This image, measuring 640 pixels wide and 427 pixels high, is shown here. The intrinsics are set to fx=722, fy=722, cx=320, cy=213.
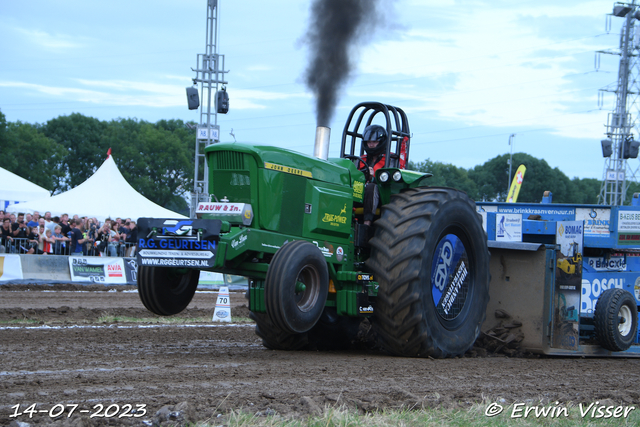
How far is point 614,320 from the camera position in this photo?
28.8ft

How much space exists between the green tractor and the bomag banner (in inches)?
475

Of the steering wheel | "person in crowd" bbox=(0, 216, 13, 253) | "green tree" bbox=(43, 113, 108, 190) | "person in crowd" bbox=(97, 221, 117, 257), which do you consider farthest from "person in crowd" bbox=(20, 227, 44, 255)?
"green tree" bbox=(43, 113, 108, 190)

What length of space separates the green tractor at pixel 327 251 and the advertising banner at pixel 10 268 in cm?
1168

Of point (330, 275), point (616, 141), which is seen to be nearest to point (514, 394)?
point (330, 275)

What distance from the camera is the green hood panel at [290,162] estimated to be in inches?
275

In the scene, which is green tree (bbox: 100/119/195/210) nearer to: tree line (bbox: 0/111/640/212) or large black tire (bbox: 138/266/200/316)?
tree line (bbox: 0/111/640/212)

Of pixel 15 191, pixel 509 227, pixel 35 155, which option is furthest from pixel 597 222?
pixel 35 155

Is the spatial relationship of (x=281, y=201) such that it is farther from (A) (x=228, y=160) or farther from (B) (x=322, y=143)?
(B) (x=322, y=143)

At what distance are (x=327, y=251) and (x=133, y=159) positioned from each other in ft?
238

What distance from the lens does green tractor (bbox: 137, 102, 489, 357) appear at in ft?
21.6

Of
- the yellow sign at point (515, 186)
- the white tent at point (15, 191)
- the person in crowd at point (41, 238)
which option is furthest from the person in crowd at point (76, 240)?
the white tent at point (15, 191)

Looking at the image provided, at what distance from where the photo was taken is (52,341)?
8141 mm

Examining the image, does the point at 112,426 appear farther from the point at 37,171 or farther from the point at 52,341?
the point at 37,171

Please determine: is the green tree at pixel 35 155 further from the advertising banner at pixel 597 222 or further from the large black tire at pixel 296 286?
the large black tire at pixel 296 286
